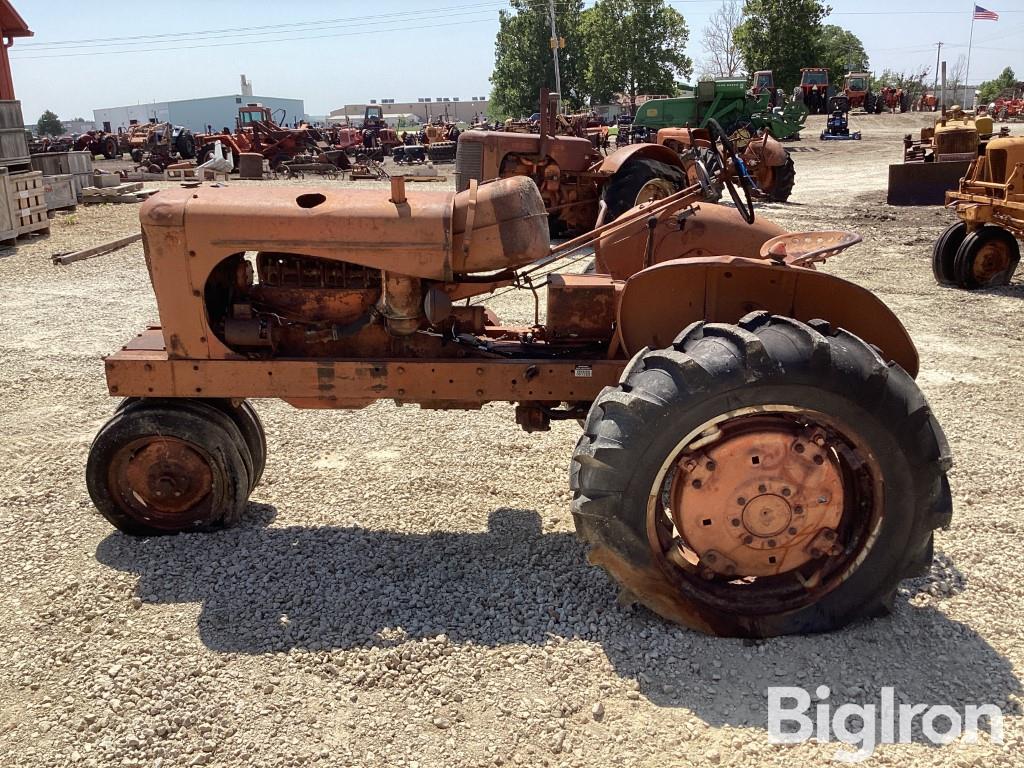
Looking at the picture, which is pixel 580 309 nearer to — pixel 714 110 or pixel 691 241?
pixel 691 241

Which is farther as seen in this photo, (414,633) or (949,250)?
(949,250)

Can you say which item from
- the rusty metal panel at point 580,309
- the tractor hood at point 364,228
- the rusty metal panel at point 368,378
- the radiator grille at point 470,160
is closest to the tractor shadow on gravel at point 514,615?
the rusty metal panel at point 368,378

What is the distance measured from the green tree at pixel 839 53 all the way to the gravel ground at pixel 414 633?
44.4 m

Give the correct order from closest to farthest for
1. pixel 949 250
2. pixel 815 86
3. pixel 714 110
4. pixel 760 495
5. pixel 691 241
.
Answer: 1. pixel 760 495
2. pixel 691 241
3. pixel 949 250
4. pixel 714 110
5. pixel 815 86

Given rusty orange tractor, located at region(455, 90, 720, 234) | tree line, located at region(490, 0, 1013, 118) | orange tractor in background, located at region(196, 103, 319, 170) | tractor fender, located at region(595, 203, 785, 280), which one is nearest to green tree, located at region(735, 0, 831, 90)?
tree line, located at region(490, 0, 1013, 118)

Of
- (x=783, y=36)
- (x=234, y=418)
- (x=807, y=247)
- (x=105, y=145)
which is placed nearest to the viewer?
(x=807, y=247)

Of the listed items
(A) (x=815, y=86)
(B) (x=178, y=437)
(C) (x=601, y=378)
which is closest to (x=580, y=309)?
(C) (x=601, y=378)

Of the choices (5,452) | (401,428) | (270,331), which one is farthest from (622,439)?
(5,452)

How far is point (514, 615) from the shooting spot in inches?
134

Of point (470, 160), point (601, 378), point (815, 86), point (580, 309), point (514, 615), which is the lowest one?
point (514, 615)

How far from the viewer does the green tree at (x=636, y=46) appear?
157ft

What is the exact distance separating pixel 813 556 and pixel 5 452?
4607 mm

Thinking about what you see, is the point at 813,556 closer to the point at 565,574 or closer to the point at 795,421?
the point at 795,421

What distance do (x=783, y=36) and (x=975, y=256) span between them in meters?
38.7
